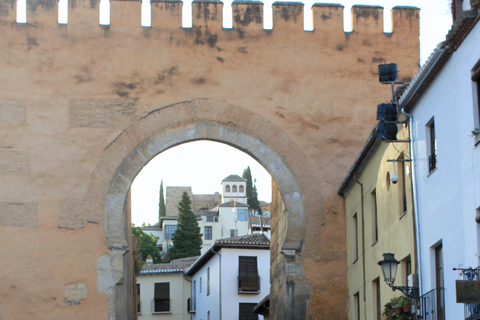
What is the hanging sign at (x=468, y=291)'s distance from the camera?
28.4 ft

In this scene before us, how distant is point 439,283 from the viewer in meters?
10.8

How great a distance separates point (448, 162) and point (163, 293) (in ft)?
112

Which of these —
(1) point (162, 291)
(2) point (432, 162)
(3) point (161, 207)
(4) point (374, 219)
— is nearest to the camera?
(2) point (432, 162)

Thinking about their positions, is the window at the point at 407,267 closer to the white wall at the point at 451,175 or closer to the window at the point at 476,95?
the white wall at the point at 451,175

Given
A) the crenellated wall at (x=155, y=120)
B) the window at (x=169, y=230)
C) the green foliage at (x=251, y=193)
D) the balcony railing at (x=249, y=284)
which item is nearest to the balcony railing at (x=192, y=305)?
the balcony railing at (x=249, y=284)

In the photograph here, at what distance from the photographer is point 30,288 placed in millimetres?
15336

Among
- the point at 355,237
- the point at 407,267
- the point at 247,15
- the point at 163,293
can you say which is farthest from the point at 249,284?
the point at 407,267

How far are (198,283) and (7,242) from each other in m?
25.2

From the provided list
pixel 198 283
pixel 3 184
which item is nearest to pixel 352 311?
pixel 3 184

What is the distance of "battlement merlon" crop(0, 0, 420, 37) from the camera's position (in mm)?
16531

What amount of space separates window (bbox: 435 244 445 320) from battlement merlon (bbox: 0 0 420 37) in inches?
279

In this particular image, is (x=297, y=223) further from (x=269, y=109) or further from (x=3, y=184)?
(x=3, y=184)

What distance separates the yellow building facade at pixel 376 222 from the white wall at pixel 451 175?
47 cm

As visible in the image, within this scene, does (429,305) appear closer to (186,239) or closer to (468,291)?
(468,291)
